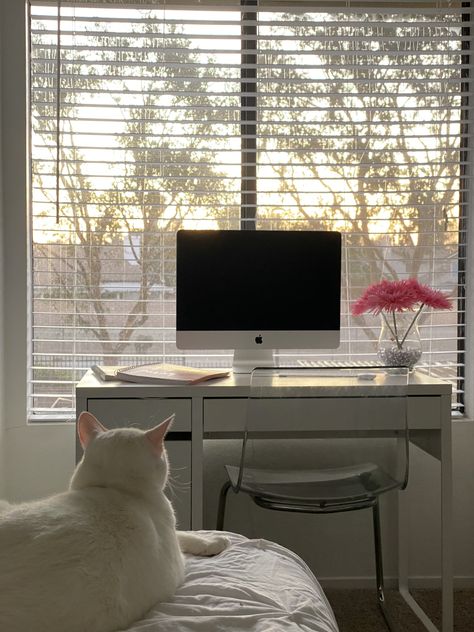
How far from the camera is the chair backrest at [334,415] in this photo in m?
1.94

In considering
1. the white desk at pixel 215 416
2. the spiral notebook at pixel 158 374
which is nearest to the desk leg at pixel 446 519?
the white desk at pixel 215 416

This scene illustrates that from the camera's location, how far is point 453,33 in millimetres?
2775

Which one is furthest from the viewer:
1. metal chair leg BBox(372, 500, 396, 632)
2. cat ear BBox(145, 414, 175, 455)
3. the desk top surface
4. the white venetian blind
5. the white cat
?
the white venetian blind

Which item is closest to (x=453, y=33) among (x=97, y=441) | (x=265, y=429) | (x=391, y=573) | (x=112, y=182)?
(x=112, y=182)

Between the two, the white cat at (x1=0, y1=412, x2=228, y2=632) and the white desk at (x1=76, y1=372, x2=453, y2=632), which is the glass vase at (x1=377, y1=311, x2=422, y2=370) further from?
the white cat at (x1=0, y1=412, x2=228, y2=632)

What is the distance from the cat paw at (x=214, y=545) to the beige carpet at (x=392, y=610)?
1.12 metres

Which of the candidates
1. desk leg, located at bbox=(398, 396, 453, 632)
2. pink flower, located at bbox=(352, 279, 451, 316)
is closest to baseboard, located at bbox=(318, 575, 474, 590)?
desk leg, located at bbox=(398, 396, 453, 632)

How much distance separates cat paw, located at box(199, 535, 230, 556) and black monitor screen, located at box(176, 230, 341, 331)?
1.09 metres

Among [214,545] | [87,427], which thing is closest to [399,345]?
[214,545]

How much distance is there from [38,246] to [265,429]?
1232mm

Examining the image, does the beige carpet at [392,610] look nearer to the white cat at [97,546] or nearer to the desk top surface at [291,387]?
the desk top surface at [291,387]

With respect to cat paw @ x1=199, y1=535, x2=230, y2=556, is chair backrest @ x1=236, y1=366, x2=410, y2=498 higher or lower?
higher

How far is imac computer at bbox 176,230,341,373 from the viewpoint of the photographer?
8.05 ft

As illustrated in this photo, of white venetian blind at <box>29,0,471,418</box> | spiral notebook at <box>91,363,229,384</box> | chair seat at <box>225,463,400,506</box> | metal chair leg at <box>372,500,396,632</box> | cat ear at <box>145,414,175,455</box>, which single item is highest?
white venetian blind at <box>29,0,471,418</box>
